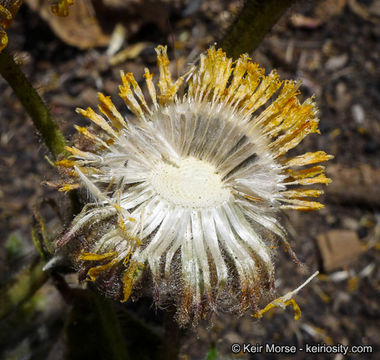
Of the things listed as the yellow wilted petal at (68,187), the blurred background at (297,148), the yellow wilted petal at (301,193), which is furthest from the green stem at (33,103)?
the yellow wilted petal at (301,193)

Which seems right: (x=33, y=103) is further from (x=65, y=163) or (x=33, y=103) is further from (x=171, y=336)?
(x=171, y=336)

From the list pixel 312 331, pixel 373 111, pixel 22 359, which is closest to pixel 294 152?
pixel 373 111

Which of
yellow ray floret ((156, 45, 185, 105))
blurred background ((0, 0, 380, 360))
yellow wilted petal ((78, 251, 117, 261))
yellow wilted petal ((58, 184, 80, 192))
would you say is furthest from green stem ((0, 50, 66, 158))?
blurred background ((0, 0, 380, 360))

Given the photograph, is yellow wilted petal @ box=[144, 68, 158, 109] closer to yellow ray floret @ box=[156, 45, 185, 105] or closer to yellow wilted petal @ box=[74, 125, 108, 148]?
yellow ray floret @ box=[156, 45, 185, 105]

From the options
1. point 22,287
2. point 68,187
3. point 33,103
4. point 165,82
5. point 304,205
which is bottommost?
point 304,205

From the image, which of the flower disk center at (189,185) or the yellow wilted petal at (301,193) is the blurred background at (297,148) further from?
the yellow wilted petal at (301,193)

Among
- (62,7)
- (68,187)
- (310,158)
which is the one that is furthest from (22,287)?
(310,158)
